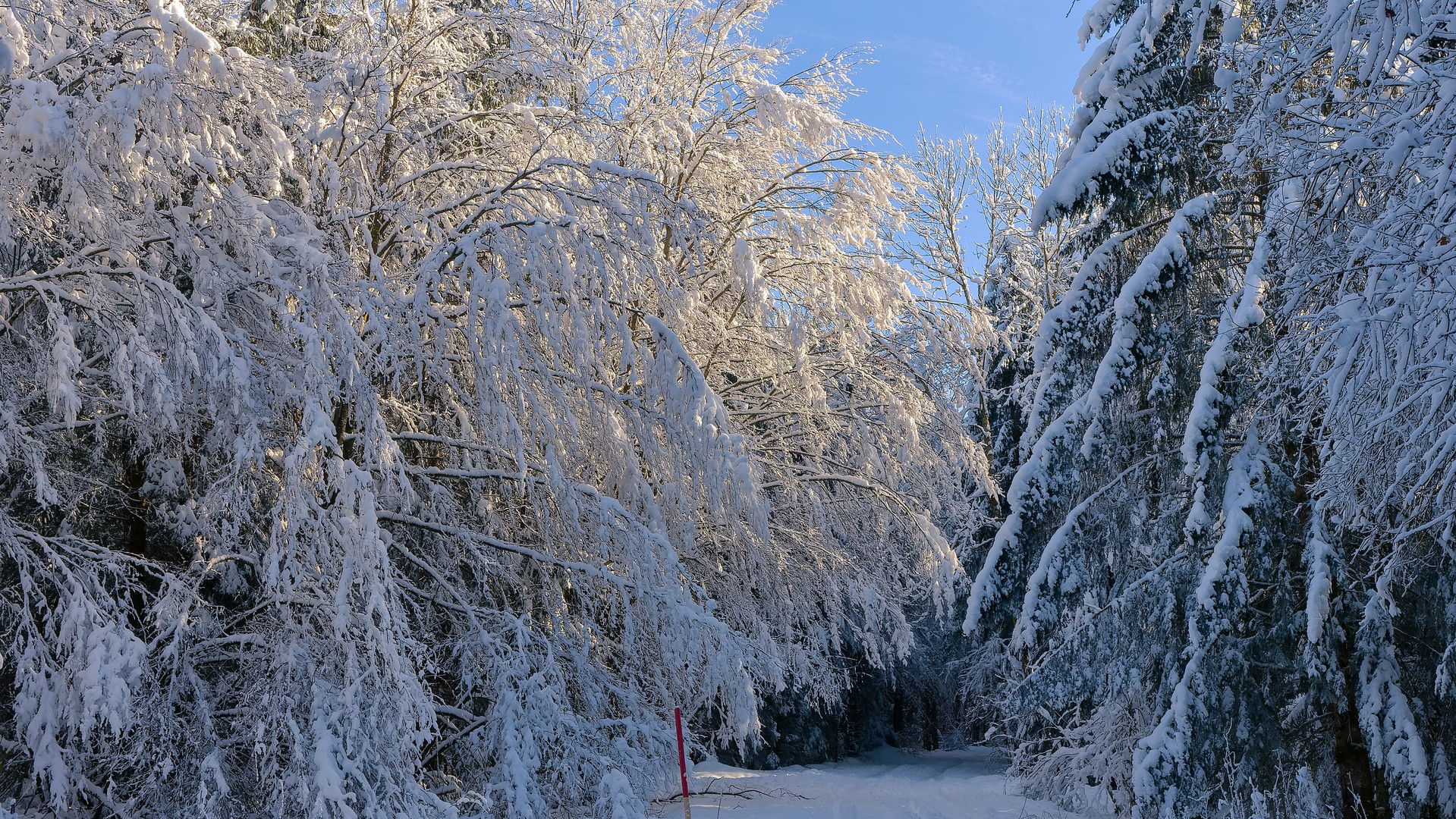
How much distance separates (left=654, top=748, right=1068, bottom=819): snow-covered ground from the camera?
36.5 ft

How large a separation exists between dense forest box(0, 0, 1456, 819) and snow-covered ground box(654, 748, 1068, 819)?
171cm

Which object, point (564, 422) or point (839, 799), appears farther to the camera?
point (839, 799)

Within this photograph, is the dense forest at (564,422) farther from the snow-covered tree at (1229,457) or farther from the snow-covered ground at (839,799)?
the snow-covered ground at (839,799)

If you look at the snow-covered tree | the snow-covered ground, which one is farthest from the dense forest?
the snow-covered ground

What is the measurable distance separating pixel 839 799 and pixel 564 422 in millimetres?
7609

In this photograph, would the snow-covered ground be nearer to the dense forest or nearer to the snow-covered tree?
the dense forest

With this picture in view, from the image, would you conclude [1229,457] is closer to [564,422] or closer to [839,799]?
[564,422]

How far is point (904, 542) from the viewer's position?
11797 mm

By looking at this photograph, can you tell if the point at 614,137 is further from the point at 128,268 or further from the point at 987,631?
the point at 987,631

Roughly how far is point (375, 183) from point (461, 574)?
10.7ft

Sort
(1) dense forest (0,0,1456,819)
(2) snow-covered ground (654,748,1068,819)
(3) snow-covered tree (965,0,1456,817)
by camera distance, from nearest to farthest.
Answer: (3) snow-covered tree (965,0,1456,817)
(1) dense forest (0,0,1456,819)
(2) snow-covered ground (654,748,1068,819)

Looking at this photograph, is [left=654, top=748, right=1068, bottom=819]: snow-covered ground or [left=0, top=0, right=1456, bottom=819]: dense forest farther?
[left=654, top=748, right=1068, bottom=819]: snow-covered ground

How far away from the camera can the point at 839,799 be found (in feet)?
42.2

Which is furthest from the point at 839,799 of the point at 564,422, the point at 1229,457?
the point at 564,422
